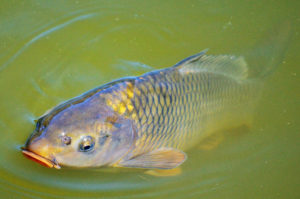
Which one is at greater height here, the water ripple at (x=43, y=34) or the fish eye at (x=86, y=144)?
the water ripple at (x=43, y=34)

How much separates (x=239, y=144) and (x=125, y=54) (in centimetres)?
165

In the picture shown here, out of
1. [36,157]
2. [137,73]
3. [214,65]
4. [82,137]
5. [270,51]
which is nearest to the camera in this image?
[36,157]

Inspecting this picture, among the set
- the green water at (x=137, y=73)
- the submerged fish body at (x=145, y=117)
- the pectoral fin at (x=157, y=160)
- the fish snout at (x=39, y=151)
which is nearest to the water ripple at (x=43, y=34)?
the green water at (x=137, y=73)

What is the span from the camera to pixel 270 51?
12.2 feet

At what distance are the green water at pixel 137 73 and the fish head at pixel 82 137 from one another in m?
0.30

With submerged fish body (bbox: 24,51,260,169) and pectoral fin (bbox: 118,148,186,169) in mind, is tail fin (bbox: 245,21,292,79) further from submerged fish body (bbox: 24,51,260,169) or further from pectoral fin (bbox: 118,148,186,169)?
pectoral fin (bbox: 118,148,186,169)

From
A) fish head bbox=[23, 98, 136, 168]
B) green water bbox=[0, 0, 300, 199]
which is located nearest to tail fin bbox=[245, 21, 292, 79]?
green water bbox=[0, 0, 300, 199]

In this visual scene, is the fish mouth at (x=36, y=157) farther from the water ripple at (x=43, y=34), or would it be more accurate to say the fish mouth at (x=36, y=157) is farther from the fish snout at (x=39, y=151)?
the water ripple at (x=43, y=34)

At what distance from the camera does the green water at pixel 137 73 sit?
2.51m

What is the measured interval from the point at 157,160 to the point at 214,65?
3.39 feet

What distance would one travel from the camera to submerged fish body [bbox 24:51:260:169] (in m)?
2.14

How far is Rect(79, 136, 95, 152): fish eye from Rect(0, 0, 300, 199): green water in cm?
38

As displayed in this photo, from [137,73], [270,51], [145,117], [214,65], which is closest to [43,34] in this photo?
[137,73]

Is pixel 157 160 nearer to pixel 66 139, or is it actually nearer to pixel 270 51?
pixel 66 139
